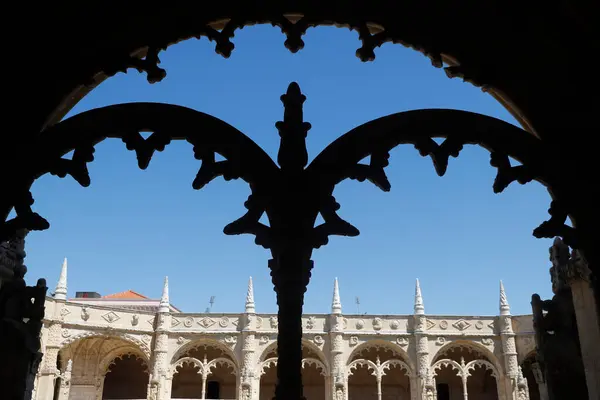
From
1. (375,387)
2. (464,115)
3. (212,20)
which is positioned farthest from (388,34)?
(375,387)

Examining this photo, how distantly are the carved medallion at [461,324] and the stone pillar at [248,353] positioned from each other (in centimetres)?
801

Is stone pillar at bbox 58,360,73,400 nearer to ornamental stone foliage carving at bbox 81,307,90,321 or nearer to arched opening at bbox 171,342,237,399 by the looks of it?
ornamental stone foliage carving at bbox 81,307,90,321

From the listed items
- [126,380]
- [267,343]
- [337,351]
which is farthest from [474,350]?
[126,380]

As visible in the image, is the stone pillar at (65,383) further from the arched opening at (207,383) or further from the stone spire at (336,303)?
the stone spire at (336,303)

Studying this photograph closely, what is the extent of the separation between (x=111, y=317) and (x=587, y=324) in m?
22.1

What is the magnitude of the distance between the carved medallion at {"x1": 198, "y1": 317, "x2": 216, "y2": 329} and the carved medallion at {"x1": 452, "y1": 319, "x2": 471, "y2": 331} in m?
9.64

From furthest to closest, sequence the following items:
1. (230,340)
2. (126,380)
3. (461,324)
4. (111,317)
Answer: (126,380), (461,324), (230,340), (111,317)

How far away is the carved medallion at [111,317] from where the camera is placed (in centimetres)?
2241

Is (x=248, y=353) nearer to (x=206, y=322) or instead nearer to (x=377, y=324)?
(x=206, y=322)

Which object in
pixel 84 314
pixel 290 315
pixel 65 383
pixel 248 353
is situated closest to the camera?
pixel 290 315

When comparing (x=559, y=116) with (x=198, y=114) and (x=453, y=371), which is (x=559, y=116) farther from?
(x=453, y=371)

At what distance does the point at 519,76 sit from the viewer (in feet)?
8.28

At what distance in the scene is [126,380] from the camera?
1043 inches

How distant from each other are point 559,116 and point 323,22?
42.5 inches
